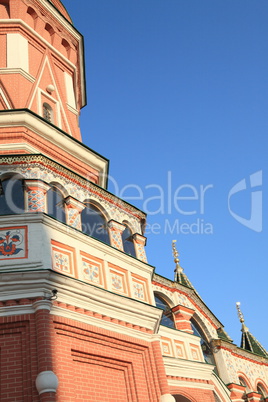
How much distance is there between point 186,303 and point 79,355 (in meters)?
7.79

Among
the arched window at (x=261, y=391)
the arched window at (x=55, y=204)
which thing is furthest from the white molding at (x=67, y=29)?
the arched window at (x=261, y=391)

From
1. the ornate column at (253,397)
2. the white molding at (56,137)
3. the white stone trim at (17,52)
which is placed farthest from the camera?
the ornate column at (253,397)

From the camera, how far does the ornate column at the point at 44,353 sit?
737 centimetres

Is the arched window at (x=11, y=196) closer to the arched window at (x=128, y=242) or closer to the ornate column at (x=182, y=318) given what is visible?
the arched window at (x=128, y=242)

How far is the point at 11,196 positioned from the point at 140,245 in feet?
11.3

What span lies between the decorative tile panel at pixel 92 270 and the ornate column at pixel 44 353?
1.33 m

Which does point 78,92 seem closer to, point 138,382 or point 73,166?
point 73,166

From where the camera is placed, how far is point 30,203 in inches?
378

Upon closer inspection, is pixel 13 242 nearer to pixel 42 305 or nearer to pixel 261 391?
pixel 42 305

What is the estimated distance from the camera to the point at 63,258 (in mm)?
9234

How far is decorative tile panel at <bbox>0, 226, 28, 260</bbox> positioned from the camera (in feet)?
28.8

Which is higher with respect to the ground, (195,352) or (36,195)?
(36,195)

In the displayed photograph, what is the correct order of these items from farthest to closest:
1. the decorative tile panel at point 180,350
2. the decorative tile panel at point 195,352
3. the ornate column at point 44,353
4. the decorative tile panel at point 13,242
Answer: the decorative tile panel at point 195,352 < the decorative tile panel at point 180,350 < the decorative tile panel at point 13,242 < the ornate column at point 44,353

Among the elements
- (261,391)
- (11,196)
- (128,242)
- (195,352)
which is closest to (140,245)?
(128,242)
